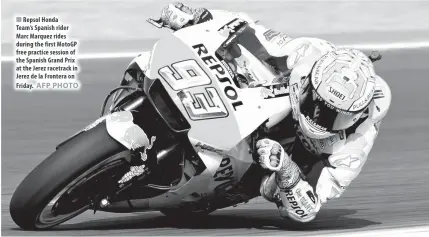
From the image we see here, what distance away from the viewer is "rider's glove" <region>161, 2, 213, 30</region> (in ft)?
17.8

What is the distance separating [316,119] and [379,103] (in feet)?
1.88

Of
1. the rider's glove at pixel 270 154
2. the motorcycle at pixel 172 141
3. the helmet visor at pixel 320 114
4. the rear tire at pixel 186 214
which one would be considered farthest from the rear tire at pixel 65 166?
the helmet visor at pixel 320 114

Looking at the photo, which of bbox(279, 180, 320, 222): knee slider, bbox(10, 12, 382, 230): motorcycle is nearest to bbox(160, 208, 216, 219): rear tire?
bbox(10, 12, 382, 230): motorcycle

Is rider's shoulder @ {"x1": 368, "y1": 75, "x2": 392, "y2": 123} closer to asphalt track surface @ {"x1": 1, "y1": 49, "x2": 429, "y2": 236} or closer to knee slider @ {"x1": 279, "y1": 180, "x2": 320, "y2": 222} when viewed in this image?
knee slider @ {"x1": 279, "y1": 180, "x2": 320, "y2": 222}

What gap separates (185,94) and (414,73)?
18.5 ft

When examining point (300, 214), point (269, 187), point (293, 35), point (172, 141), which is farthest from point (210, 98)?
point (293, 35)

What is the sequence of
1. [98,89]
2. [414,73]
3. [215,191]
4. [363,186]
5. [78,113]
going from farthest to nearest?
[414,73] → [98,89] → [78,113] → [363,186] → [215,191]

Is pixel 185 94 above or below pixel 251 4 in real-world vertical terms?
above

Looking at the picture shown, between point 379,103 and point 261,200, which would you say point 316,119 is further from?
point 261,200

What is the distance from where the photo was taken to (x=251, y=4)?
419 inches

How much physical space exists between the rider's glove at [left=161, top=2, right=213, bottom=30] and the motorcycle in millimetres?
395

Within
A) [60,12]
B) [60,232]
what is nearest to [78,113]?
[60,12]

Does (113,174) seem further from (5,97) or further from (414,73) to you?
(414,73)

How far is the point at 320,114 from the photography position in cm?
467
